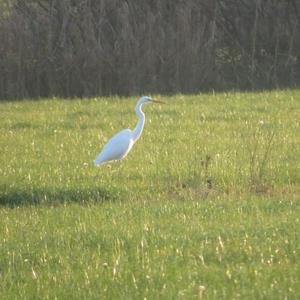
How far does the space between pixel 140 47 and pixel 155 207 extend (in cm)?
1336

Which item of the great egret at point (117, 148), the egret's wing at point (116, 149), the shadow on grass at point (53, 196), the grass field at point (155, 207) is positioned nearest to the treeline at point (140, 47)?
the grass field at point (155, 207)

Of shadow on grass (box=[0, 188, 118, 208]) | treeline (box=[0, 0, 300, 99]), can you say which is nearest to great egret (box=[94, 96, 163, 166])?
shadow on grass (box=[0, 188, 118, 208])

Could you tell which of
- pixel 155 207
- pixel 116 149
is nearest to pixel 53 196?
pixel 155 207

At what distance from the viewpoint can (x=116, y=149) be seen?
13.0 m

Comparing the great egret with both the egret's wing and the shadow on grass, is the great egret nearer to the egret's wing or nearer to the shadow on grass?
the egret's wing

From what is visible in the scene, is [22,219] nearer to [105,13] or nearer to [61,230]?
[61,230]

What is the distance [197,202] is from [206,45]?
45.6ft

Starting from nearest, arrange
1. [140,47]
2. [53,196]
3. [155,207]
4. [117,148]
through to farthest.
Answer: [155,207]
[53,196]
[117,148]
[140,47]

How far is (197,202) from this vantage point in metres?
10.0

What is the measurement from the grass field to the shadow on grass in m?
0.02

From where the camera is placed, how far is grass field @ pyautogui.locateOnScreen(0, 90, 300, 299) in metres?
7.18

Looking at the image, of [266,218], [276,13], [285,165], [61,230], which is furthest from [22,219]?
[276,13]

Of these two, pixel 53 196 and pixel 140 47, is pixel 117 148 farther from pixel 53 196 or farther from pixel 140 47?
pixel 140 47

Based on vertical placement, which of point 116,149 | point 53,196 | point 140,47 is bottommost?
point 53,196
